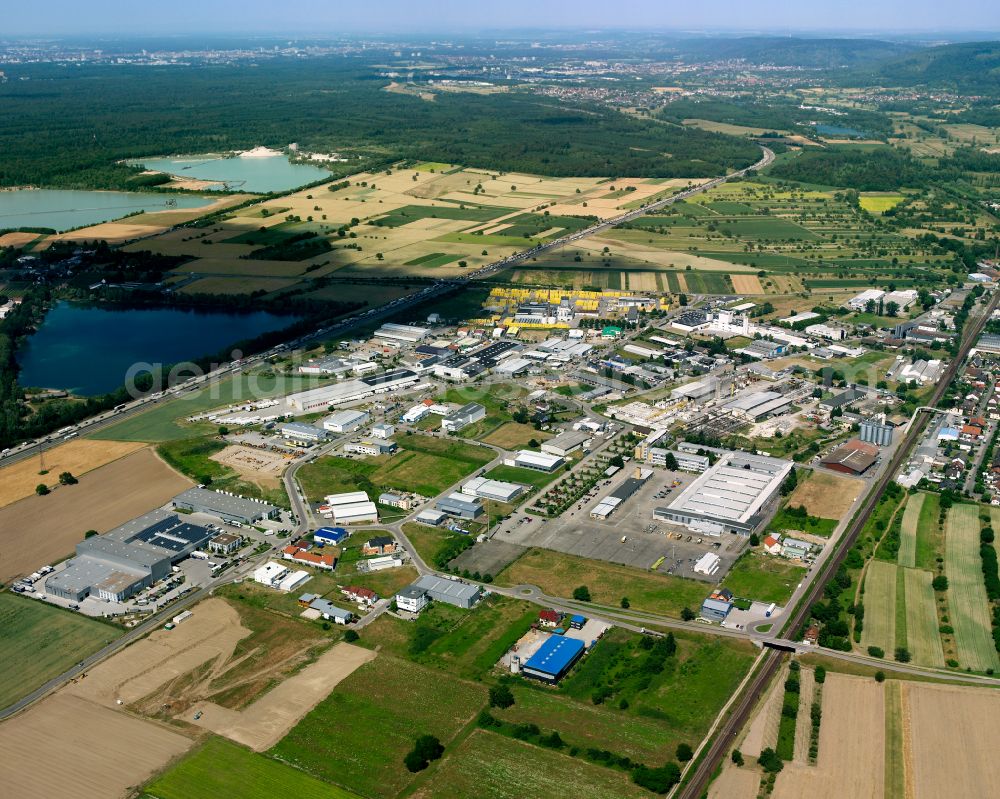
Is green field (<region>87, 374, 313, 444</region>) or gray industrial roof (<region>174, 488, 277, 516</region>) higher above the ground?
green field (<region>87, 374, 313, 444</region>)

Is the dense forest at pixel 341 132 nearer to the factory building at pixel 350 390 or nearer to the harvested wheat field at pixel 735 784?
the factory building at pixel 350 390

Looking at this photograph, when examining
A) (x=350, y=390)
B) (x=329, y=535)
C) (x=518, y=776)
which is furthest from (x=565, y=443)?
(x=518, y=776)

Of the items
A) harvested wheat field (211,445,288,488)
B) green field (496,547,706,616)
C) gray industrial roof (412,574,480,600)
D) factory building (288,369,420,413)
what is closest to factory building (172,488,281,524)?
harvested wheat field (211,445,288,488)

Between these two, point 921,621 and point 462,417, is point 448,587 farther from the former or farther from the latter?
point 921,621

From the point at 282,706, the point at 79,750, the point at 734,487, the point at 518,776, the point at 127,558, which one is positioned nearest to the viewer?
the point at 518,776

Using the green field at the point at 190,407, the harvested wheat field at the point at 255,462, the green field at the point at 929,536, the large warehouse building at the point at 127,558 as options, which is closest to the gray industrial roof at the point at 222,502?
the large warehouse building at the point at 127,558

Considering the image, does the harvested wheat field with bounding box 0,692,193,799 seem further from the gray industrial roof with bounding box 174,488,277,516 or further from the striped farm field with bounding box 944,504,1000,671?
the striped farm field with bounding box 944,504,1000,671
